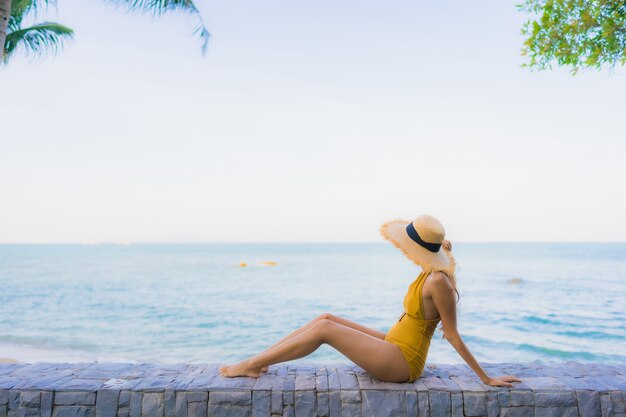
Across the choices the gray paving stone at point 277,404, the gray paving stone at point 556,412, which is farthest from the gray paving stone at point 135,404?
the gray paving stone at point 556,412

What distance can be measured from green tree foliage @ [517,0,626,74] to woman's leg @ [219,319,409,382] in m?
3.76

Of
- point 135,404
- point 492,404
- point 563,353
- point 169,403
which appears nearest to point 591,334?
point 563,353

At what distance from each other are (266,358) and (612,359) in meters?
11.6

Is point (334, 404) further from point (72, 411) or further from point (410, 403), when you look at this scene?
point (72, 411)

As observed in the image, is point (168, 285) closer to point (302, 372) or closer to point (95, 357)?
point (95, 357)

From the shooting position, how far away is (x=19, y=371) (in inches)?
142

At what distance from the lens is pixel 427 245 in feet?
11.1

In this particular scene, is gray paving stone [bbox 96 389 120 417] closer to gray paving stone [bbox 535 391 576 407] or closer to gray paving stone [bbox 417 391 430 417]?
gray paving stone [bbox 417 391 430 417]

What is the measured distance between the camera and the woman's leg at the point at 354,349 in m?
3.29

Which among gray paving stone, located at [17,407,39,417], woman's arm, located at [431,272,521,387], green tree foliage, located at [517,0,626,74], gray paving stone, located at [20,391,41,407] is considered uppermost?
green tree foliage, located at [517,0,626,74]

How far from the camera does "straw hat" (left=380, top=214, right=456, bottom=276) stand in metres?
3.33

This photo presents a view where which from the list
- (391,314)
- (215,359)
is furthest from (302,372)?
(391,314)

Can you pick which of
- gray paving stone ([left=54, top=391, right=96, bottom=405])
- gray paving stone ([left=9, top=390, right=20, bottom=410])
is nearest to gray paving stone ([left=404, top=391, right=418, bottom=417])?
gray paving stone ([left=54, top=391, right=96, bottom=405])

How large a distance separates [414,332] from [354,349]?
1.43 feet
